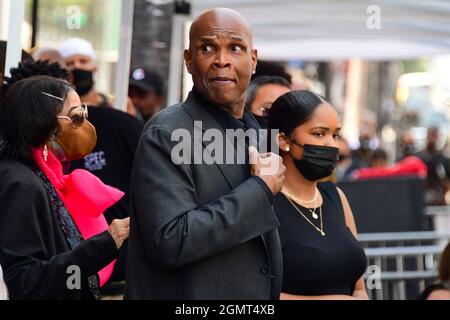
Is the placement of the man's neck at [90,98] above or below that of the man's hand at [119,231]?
above

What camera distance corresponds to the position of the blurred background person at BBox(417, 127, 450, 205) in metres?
14.9

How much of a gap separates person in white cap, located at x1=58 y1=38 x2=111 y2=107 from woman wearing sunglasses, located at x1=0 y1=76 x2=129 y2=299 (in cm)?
205

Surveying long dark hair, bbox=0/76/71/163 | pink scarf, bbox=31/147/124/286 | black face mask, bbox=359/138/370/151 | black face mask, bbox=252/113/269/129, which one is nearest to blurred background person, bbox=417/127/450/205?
black face mask, bbox=359/138/370/151

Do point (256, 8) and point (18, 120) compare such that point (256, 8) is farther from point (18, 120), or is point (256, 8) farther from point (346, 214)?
point (18, 120)

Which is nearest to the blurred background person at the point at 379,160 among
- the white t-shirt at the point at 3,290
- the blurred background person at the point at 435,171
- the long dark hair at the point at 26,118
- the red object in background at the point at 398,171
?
the red object in background at the point at 398,171

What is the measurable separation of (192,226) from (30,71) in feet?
6.18

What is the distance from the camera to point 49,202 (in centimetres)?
404

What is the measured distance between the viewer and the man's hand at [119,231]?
396 centimetres

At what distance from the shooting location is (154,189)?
3330mm

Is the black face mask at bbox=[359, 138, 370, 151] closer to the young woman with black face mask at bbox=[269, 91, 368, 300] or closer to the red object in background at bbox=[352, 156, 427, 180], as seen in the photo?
the red object in background at bbox=[352, 156, 427, 180]

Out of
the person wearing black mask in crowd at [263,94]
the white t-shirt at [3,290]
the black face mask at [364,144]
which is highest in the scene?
the black face mask at [364,144]

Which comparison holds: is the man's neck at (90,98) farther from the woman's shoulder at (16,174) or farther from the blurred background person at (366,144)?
the blurred background person at (366,144)

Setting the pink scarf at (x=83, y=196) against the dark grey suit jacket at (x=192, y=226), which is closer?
the dark grey suit jacket at (x=192, y=226)

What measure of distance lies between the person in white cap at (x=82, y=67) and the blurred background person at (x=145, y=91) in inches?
14.4
